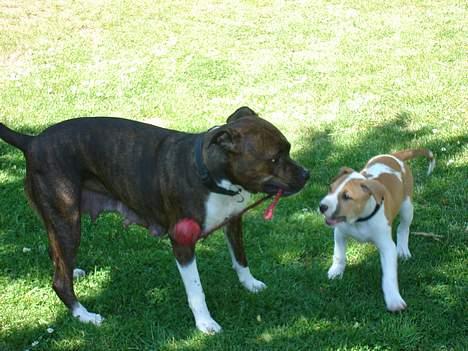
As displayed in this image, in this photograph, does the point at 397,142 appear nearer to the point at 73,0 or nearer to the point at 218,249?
the point at 218,249

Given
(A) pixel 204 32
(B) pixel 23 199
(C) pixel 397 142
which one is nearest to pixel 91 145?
(B) pixel 23 199

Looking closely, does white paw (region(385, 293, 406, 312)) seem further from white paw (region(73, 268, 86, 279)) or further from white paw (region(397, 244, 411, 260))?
white paw (region(73, 268, 86, 279))

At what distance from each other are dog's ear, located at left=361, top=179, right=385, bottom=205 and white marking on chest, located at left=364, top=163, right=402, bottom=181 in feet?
1.25

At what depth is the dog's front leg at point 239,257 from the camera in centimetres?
467

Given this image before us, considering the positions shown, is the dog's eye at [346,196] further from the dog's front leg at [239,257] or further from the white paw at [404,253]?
the white paw at [404,253]

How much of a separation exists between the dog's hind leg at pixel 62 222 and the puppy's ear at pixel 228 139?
1.16 metres

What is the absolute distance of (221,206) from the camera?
13.3 feet

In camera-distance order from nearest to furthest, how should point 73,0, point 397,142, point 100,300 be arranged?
point 100,300 < point 397,142 < point 73,0

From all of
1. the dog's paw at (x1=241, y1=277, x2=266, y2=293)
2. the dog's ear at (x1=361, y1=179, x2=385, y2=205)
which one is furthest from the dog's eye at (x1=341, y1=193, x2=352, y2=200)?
the dog's paw at (x1=241, y1=277, x2=266, y2=293)

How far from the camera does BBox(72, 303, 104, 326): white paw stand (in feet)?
14.7

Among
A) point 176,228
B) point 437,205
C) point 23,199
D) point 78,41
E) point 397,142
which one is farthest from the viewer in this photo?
point 78,41

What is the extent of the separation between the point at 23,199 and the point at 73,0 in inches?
334

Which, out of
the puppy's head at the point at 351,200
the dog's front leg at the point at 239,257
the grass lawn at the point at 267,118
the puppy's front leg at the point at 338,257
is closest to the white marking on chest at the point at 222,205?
the dog's front leg at the point at 239,257

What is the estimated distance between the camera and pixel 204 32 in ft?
37.3
